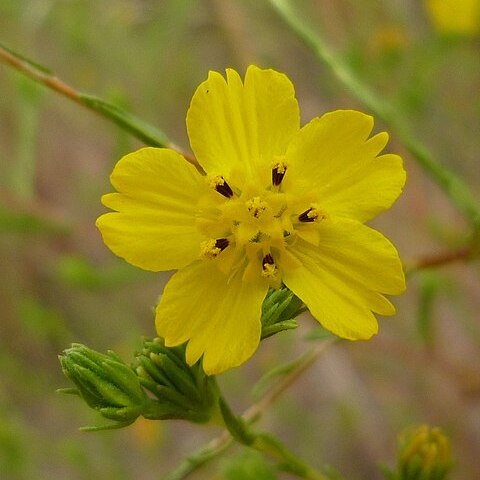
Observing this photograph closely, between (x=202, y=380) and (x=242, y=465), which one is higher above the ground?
(x=202, y=380)

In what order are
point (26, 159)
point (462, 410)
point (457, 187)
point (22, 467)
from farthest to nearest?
point (462, 410), point (22, 467), point (26, 159), point (457, 187)

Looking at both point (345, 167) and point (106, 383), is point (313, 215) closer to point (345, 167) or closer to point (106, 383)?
point (345, 167)

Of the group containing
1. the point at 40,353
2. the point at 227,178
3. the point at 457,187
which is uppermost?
the point at 227,178

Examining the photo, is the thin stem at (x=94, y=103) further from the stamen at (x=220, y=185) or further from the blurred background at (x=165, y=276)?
the blurred background at (x=165, y=276)

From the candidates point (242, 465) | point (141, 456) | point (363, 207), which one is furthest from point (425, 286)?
point (141, 456)

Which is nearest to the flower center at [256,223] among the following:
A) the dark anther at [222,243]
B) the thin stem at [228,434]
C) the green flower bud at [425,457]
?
the dark anther at [222,243]

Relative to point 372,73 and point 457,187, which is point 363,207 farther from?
point 372,73
